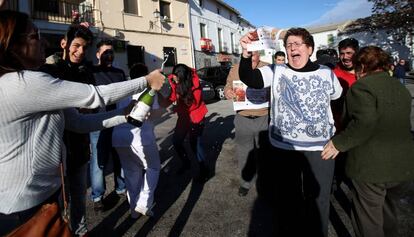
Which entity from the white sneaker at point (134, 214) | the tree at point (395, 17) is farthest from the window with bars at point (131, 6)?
the tree at point (395, 17)

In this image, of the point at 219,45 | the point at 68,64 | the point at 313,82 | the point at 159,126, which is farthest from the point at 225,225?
the point at 219,45

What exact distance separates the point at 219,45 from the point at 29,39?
24546mm

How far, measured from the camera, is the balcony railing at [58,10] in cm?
1292

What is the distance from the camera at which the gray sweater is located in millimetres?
1371

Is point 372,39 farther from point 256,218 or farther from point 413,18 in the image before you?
point 256,218

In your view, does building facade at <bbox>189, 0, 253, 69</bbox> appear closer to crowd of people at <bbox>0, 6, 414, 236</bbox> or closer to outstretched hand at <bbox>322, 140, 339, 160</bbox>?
crowd of people at <bbox>0, 6, 414, 236</bbox>

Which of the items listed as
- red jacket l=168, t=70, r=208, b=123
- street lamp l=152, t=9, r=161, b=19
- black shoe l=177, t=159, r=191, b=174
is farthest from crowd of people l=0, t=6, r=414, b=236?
street lamp l=152, t=9, r=161, b=19

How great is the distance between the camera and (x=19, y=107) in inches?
54.1

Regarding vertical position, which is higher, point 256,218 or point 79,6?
point 79,6

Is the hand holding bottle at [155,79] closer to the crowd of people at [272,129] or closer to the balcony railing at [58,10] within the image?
the crowd of people at [272,129]

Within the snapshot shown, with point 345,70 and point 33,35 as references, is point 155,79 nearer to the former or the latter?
point 33,35

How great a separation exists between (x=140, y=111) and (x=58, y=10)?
14478 mm

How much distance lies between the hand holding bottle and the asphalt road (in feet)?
6.04

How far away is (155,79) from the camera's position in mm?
1822
